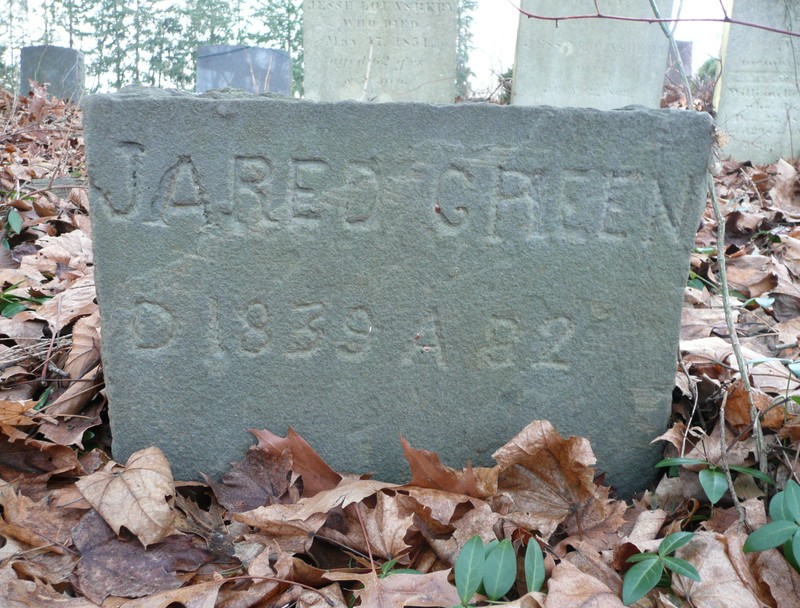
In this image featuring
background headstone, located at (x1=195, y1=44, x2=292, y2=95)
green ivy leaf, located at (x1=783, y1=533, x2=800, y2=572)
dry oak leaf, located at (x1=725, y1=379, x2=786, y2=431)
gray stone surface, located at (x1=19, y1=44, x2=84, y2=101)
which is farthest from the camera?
background headstone, located at (x1=195, y1=44, x2=292, y2=95)

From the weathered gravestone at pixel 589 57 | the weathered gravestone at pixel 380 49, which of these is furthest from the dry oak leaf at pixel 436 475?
the weathered gravestone at pixel 589 57

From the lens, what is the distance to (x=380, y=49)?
5645 millimetres

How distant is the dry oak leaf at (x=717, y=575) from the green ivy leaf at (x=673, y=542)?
6 centimetres

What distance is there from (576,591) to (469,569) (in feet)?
0.71

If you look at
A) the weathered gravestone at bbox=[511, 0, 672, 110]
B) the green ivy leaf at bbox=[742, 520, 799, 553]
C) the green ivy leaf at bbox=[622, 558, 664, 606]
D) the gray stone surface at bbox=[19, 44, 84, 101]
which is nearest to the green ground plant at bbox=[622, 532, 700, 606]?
the green ivy leaf at bbox=[622, 558, 664, 606]

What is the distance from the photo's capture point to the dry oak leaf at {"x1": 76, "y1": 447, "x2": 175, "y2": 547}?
1.46 m

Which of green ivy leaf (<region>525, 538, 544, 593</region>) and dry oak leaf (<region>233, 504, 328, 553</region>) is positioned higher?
green ivy leaf (<region>525, 538, 544, 593</region>)

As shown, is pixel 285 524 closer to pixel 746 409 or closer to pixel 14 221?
pixel 746 409

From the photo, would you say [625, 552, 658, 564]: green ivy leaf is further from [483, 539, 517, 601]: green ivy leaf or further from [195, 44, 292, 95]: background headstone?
[195, 44, 292, 95]: background headstone

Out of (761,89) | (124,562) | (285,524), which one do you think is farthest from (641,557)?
(761,89)

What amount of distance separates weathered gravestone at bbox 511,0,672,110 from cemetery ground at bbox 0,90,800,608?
174 inches

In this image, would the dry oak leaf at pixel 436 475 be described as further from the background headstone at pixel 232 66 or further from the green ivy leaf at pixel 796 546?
the background headstone at pixel 232 66

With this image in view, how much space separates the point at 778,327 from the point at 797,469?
0.96 metres

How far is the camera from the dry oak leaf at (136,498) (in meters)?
1.46
